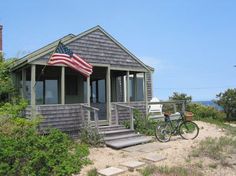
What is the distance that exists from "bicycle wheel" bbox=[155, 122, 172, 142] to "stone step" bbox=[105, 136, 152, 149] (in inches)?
14.9

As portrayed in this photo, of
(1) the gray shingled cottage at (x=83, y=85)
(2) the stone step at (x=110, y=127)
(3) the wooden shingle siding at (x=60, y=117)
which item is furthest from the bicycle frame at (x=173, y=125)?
(3) the wooden shingle siding at (x=60, y=117)

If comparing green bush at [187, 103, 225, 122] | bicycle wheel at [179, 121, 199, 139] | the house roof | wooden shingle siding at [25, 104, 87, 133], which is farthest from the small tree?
wooden shingle siding at [25, 104, 87, 133]

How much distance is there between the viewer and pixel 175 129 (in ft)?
39.7

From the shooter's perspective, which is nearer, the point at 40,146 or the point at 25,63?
the point at 40,146

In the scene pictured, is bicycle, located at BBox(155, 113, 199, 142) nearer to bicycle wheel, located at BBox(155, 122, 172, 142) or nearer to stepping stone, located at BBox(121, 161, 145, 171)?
bicycle wheel, located at BBox(155, 122, 172, 142)

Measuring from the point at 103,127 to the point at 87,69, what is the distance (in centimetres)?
233

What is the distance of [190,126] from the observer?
13.2 metres

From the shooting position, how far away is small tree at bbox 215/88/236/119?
→ 88.3ft

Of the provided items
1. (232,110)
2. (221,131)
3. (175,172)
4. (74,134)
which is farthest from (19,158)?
(232,110)

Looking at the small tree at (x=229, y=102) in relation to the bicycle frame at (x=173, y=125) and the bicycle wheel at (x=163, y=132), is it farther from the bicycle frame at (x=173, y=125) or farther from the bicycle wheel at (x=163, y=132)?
the bicycle wheel at (x=163, y=132)

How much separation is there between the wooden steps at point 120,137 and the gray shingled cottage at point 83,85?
0.13ft

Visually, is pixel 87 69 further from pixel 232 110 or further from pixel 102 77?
pixel 232 110

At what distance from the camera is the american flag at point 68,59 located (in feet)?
35.7

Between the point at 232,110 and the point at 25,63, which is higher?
the point at 25,63
